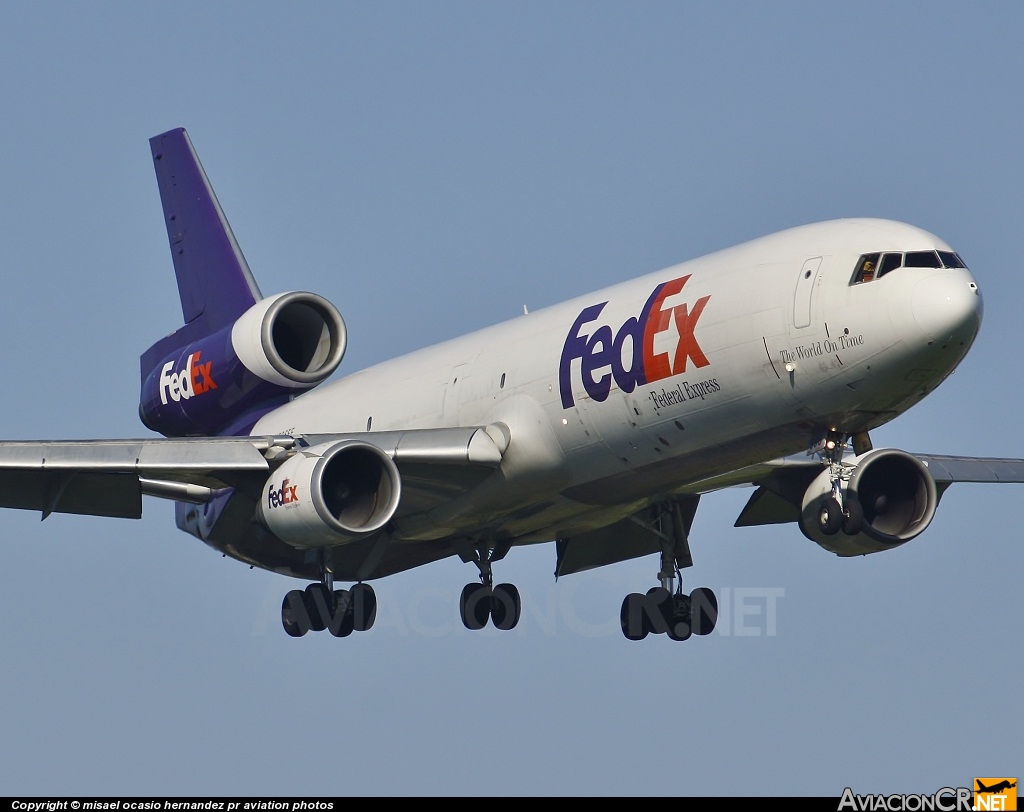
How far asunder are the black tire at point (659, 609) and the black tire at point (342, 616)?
5.46 m

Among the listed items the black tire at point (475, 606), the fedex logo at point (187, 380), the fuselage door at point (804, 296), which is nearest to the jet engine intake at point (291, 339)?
the fedex logo at point (187, 380)

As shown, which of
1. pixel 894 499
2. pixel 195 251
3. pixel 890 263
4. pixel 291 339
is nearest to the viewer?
pixel 890 263

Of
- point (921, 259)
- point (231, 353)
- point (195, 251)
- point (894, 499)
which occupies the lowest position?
point (894, 499)

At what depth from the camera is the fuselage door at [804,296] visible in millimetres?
28016

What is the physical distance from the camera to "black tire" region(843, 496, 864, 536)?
1136 inches

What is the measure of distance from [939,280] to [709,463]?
16.3 ft

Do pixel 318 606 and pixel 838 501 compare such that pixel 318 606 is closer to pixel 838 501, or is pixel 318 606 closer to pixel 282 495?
pixel 282 495

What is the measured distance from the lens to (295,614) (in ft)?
118

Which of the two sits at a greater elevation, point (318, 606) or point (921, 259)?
point (921, 259)

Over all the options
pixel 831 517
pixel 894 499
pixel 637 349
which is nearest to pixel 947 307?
pixel 831 517

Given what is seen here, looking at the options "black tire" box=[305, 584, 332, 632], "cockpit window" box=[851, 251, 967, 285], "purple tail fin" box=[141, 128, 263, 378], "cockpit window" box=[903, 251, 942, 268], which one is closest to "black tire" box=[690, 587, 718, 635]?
"black tire" box=[305, 584, 332, 632]

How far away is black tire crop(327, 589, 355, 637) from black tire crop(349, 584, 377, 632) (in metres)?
0.08

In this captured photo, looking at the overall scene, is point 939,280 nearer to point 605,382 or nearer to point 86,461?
point 605,382

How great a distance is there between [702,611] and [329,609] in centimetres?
683
